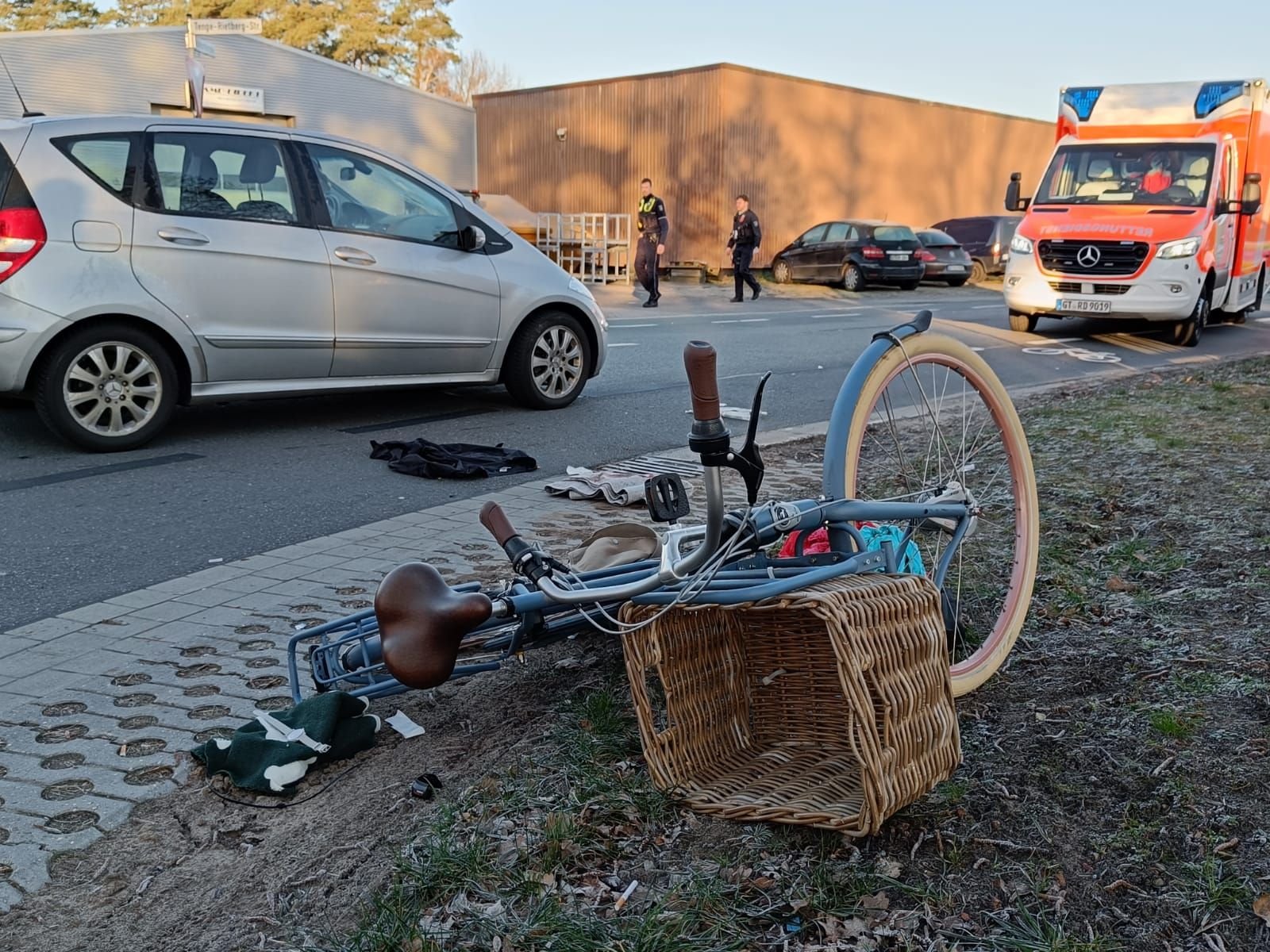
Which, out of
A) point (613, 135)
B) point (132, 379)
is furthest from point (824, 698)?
point (613, 135)

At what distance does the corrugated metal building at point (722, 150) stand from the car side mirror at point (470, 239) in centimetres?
2242

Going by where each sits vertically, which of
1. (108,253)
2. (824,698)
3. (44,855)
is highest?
(108,253)

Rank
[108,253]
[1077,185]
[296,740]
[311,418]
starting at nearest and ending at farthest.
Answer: [296,740] < [108,253] < [311,418] < [1077,185]

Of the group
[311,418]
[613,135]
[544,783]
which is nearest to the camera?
[544,783]

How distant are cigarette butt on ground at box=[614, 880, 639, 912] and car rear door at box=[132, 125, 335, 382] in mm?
5729

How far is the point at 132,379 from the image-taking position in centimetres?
721

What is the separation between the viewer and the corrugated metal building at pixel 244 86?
30.4m

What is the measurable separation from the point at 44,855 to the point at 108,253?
5051 mm

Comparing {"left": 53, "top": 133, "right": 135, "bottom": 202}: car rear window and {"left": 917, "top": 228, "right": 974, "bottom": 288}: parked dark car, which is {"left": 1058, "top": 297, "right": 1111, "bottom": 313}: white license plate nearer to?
{"left": 53, "top": 133, "right": 135, "bottom": 202}: car rear window

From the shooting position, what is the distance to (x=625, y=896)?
247 cm

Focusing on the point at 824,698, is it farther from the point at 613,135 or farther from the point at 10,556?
the point at 613,135

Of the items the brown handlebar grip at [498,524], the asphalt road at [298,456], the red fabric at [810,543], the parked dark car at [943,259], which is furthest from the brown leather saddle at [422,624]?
the parked dark car at [943,259]

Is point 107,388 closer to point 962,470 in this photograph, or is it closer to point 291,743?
point 291,743

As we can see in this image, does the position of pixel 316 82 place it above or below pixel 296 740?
above
